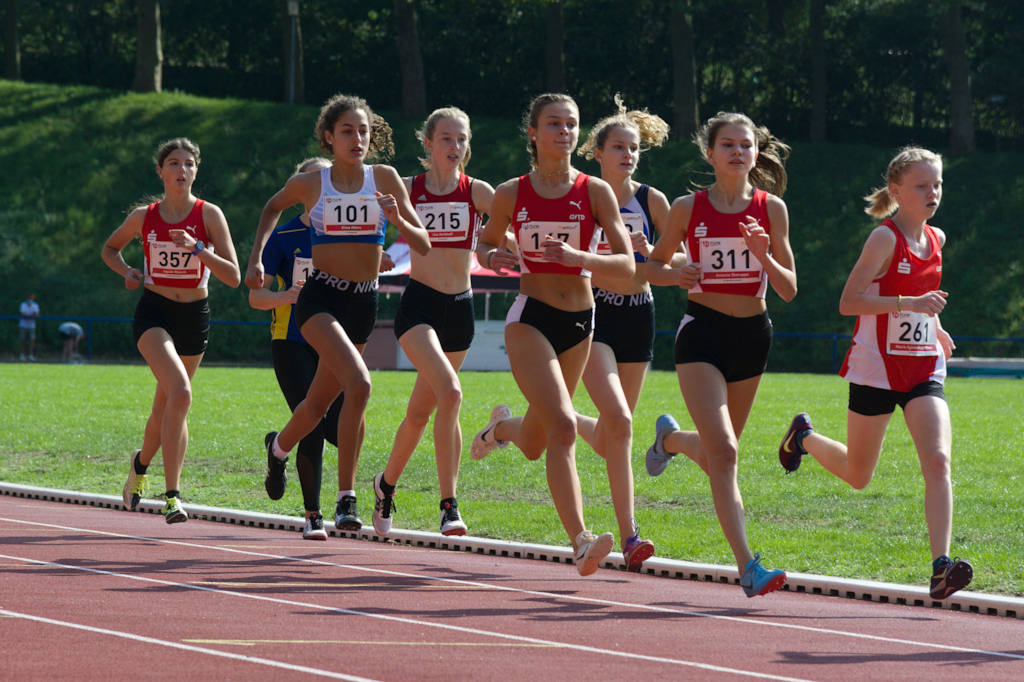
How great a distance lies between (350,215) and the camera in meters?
8.92

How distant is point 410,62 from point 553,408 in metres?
41.4

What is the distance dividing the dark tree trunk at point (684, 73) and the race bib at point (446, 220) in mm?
37634

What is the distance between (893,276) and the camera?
7.51m

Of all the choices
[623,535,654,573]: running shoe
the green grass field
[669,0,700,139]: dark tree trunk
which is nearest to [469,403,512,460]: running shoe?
the green grass field

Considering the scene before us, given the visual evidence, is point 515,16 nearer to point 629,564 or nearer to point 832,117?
point 832,117

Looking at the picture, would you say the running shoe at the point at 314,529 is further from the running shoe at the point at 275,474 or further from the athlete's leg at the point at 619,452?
the athlete's leg at the point at 619,452

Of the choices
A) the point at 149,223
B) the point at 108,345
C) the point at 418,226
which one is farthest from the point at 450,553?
the point at 108,345

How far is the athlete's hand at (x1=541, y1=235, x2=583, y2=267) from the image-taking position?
23.9ft

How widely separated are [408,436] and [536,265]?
197 centimetres

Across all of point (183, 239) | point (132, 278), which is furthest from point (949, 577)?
point (132, 278)

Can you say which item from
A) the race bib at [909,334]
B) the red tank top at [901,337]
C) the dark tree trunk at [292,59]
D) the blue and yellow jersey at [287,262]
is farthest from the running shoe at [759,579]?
the dark tree trunk at [292,59]

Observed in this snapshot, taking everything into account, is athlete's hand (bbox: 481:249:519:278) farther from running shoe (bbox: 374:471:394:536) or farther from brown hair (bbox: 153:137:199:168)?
brown hair (bbox: 153:137:199:168)

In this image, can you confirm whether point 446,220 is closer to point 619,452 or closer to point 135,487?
point 619,452

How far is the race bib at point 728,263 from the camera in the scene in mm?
7586
